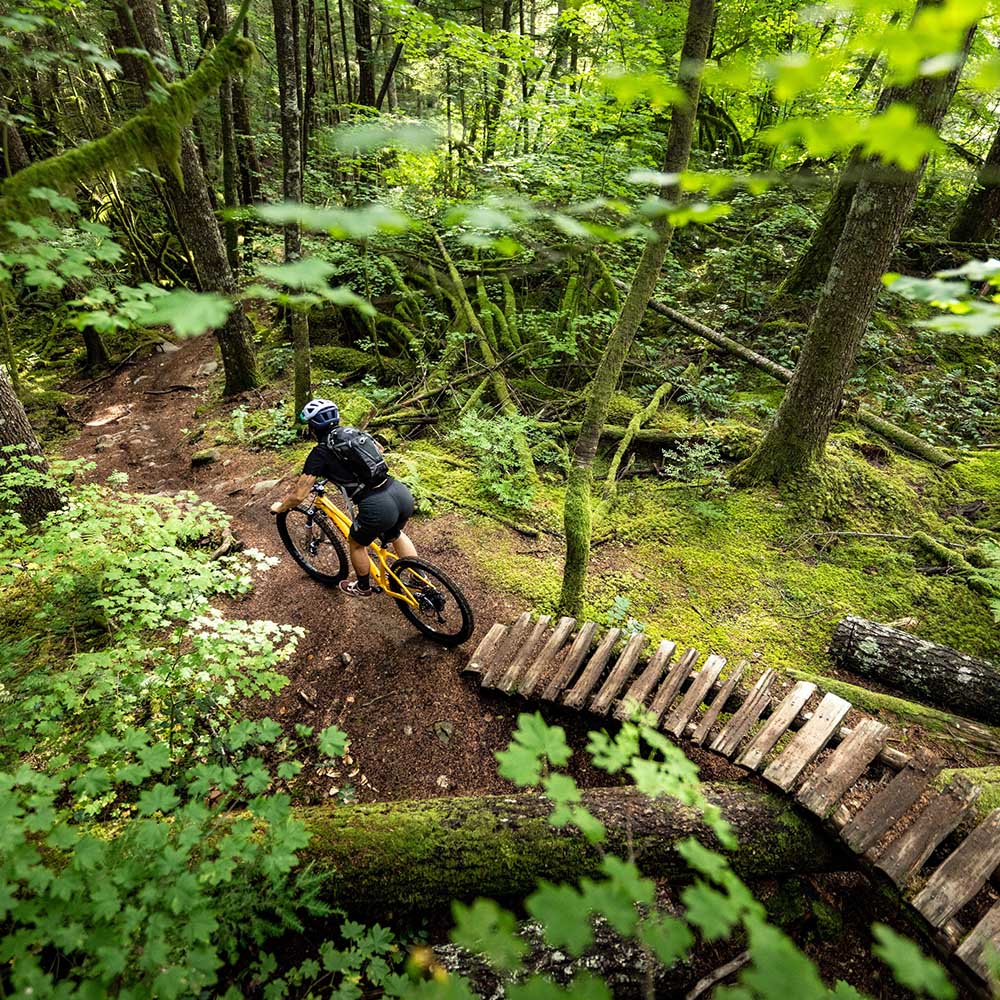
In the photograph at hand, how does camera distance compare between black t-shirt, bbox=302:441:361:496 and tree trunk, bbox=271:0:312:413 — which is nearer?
black t-shirt, bbox=302:441:361:496

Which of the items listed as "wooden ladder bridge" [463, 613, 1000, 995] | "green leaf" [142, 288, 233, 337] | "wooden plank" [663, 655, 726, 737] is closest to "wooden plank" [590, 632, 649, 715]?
"wooden ladder bridge" [463, 613, 1000, 995]

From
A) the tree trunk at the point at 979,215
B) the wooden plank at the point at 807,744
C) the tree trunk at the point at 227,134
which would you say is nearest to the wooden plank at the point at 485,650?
the wooden plank at the point at 807,744

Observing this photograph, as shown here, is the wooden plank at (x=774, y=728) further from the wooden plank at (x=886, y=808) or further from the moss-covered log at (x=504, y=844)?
the wooden plank at (x=886, y=808)

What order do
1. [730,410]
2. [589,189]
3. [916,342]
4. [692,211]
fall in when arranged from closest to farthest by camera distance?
[692,211] → [589,189] → [730,410] → [916,342]

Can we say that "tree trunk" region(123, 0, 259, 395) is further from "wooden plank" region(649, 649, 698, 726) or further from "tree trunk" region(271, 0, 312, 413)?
"wooden plank" region(649, 649, 698, 726)

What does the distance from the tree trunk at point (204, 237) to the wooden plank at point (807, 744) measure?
30.3 ft

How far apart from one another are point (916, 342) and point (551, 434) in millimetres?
6979

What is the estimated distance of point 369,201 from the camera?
27.9 ft

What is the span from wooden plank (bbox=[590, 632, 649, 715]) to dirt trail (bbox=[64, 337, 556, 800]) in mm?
794

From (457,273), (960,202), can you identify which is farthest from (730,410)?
(960,202)

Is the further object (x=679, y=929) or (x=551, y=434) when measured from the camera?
(x=551, y=434)

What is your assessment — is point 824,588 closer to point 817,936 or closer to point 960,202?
point 817,936

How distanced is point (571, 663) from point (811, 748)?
1.74m

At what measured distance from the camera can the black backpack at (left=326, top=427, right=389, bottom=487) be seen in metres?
4.38
